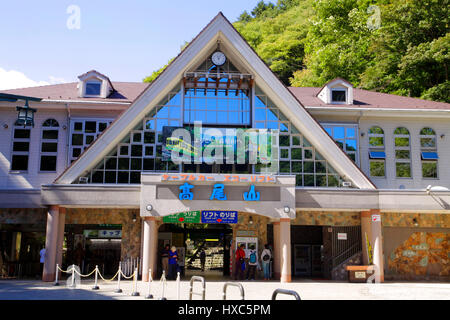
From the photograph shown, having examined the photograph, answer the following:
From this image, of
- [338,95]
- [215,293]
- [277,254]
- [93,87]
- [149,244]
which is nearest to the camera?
[215,293]

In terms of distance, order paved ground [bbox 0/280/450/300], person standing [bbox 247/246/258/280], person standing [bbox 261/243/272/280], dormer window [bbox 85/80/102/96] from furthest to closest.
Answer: dormer window [bbox 85/80/102/96] < person standing [bbox 261/243/272/280] < person standing [bbox 247/246/258/280] < paved ground [bbox 0/280/450/300]

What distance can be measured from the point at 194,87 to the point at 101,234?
9181 millimetres

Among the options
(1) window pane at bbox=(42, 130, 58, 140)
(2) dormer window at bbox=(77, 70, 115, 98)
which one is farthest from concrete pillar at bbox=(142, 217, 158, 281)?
(2) dormer window at bbox=(77, 70, 115, 98)

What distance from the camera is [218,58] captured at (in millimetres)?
23531

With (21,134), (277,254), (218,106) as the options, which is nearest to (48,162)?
(21,134)

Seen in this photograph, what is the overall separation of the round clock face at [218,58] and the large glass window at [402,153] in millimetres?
10126

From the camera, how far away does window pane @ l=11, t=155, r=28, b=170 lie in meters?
23.4

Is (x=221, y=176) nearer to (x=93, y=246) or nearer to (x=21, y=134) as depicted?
(x=93, y=246)

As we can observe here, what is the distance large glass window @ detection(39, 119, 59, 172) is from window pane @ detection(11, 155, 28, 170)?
0.77m

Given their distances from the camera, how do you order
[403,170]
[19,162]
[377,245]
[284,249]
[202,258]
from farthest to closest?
1. [202,258]
2. [403,170]
3. [19,162]
4. [377,245]
5. [284,249]

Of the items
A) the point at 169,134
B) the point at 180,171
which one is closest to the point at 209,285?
the point at 180,171

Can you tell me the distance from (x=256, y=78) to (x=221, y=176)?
559 centimetres

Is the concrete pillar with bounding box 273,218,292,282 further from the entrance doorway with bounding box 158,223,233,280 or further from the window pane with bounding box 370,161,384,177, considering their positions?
the window pane with bounding box 370,161,384,177

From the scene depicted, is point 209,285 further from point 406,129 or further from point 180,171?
point 406,129
